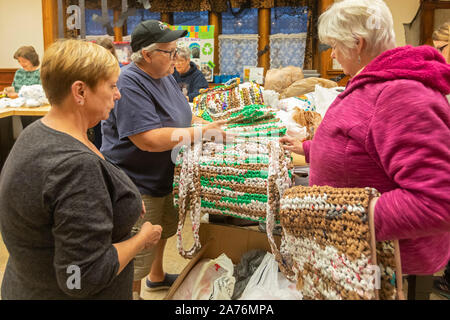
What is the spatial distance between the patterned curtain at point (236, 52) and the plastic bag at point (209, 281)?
5.12 meters

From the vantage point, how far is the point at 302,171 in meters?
1.86

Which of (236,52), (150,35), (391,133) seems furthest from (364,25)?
(236,52)

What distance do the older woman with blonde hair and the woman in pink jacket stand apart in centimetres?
61

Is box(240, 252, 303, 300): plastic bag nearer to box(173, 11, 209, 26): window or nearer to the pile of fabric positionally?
the pile of fabric

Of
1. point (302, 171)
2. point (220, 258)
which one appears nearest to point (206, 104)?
point (302, 171)

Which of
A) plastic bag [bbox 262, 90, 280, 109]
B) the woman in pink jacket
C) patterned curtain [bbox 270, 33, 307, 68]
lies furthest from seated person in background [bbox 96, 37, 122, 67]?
patterned curtain [bbox 270, 33, 307, 68]

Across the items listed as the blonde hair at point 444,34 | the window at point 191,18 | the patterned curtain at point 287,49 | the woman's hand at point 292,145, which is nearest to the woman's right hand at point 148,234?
the woman's hand at point 292,145

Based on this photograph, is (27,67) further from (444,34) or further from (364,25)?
(364,25)

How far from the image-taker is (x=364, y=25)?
1.06m

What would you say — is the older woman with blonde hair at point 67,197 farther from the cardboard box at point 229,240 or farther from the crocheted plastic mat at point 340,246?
the cardboard box at point 229,240

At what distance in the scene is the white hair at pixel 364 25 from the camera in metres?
1.05

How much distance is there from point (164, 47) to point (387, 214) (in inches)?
50.8

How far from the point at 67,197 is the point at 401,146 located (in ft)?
2.56
